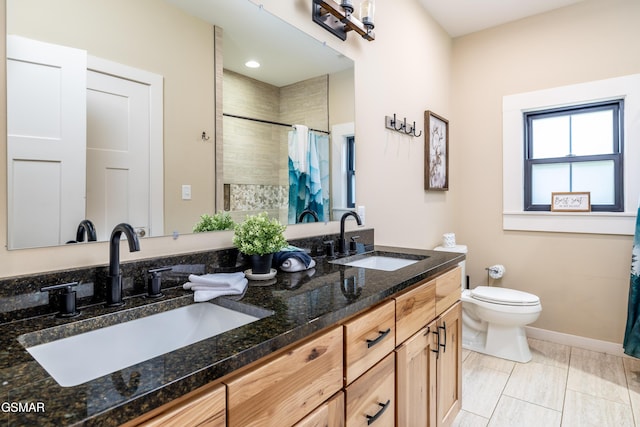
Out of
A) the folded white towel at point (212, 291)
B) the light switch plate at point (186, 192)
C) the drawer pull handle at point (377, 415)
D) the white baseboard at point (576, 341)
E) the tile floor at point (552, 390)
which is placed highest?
the light switch plate at point (186, 192)

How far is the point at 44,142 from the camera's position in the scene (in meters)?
0.93

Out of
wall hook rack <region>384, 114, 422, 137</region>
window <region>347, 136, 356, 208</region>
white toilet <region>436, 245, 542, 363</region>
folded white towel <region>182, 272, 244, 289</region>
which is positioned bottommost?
white toilet <region>436, 245, 542, 363</region>

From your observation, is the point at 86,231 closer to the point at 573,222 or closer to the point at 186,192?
the point at 186,192

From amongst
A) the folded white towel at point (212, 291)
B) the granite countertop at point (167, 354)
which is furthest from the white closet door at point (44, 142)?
the folded white towel at point (212, 291)

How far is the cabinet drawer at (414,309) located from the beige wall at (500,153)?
6.44 ft

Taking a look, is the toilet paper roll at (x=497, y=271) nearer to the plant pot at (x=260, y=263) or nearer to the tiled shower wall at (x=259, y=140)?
the tiled shower wall at (x=259, y=140)

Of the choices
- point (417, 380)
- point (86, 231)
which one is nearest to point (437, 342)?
point (417, 380)

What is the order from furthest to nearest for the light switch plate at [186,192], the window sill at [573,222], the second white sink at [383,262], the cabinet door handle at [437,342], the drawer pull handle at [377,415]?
the window sill at [573,222] → the second white sink at [383,262] → the cabinet door handle at [437,342] → the light switch plate at [186,192] → the drawer pull handle at [377,415]

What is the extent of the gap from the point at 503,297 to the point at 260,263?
2029 mm

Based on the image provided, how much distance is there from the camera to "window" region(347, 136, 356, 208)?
1979 millimetres

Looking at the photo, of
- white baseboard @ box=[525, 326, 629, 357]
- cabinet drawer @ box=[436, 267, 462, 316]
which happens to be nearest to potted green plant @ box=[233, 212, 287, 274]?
cabinet drawer @ box=[436, 267, 462, 316]

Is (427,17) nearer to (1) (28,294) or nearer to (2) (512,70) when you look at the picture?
(2) (512,70)

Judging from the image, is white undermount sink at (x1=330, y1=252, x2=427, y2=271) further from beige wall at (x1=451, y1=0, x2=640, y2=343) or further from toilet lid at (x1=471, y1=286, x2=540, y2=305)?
beige wall at (x1=451, y1=0, x2=640, y2=343)

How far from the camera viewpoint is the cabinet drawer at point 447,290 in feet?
5.10
